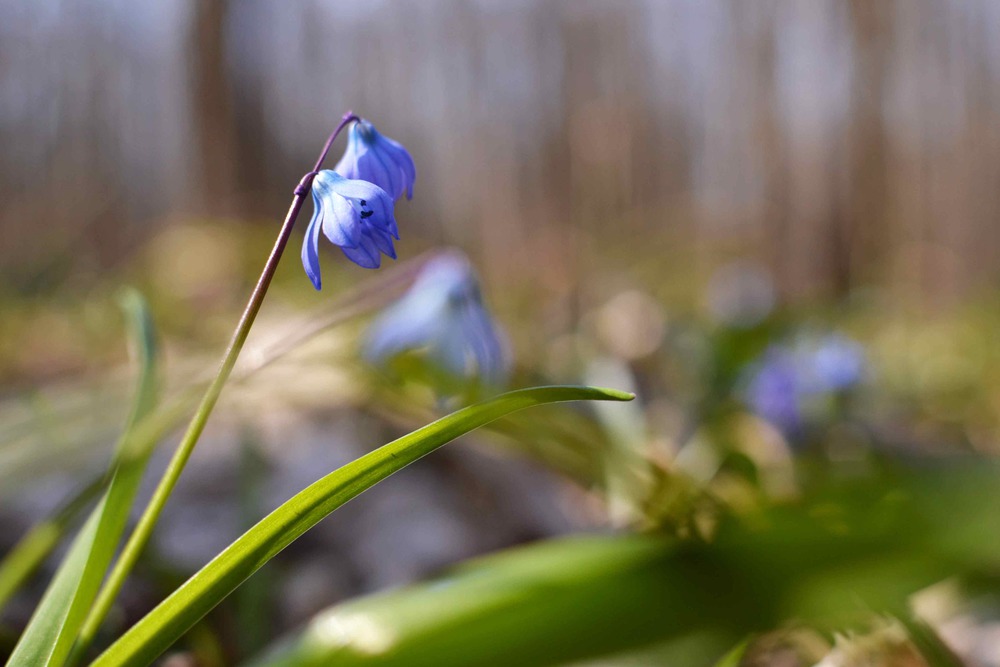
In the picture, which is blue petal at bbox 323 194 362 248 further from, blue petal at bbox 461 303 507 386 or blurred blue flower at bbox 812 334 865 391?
blurred blue flower at bbox 812 334 865 391

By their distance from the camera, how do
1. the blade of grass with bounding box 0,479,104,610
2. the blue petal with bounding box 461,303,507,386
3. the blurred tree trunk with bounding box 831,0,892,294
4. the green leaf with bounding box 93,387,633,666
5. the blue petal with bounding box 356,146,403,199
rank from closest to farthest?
the green leaf with bounding box 93,387,633,666 < the blue petal with bounding box 356,146,403,199 < the blade of grass with bounding box 0,479,104,610 < the blue petal with bounding box 461,303,507,386 < the blurred tree trunk with bounding box 831,0,892,294

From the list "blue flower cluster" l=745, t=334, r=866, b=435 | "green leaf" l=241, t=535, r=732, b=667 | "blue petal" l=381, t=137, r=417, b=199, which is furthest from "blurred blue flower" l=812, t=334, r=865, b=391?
"blue petal" l=381, t=137, r=417, b=199

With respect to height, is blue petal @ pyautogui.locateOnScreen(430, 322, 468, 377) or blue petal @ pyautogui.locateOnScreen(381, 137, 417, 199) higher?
blue petal @ pyautogui.locateOnScreen(381, 137, 417, 199)

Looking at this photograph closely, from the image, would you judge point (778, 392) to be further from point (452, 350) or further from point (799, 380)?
→ point (452, 350)

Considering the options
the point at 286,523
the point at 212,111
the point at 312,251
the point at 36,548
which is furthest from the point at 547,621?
the point at 212,111

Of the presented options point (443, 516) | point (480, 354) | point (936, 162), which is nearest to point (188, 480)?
point (443, 516)

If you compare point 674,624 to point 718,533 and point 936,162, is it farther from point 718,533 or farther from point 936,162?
point 936,162

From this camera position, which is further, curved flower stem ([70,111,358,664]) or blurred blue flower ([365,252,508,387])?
blurred blue flower ([365,252,508,387])
